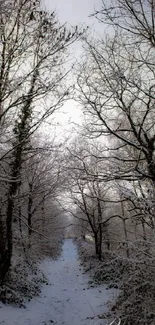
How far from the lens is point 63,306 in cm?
1034

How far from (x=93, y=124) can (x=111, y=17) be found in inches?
117

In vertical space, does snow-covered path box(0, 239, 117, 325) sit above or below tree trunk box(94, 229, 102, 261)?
below

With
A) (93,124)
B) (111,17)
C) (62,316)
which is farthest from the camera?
(62,316)

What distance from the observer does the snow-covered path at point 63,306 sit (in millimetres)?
8258

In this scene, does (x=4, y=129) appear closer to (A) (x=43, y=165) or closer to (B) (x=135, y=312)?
(B) (x=135, y=312)

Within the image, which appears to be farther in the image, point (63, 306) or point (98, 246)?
point (98, 246)

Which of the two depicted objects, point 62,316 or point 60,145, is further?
point 62,316

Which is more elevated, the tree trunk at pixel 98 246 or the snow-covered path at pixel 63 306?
the tree trunk at pixel 98 246

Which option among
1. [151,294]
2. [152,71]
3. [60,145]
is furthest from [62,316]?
[152,71]

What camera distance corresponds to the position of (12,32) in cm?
567

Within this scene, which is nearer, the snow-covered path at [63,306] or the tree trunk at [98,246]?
the snow-covered path at [63,306]

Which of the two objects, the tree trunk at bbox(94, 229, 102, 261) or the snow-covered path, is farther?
the tree trunk at bbox(94, 229, 102, 261)

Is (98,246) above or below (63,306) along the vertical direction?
above

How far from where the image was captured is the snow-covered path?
8.26m
